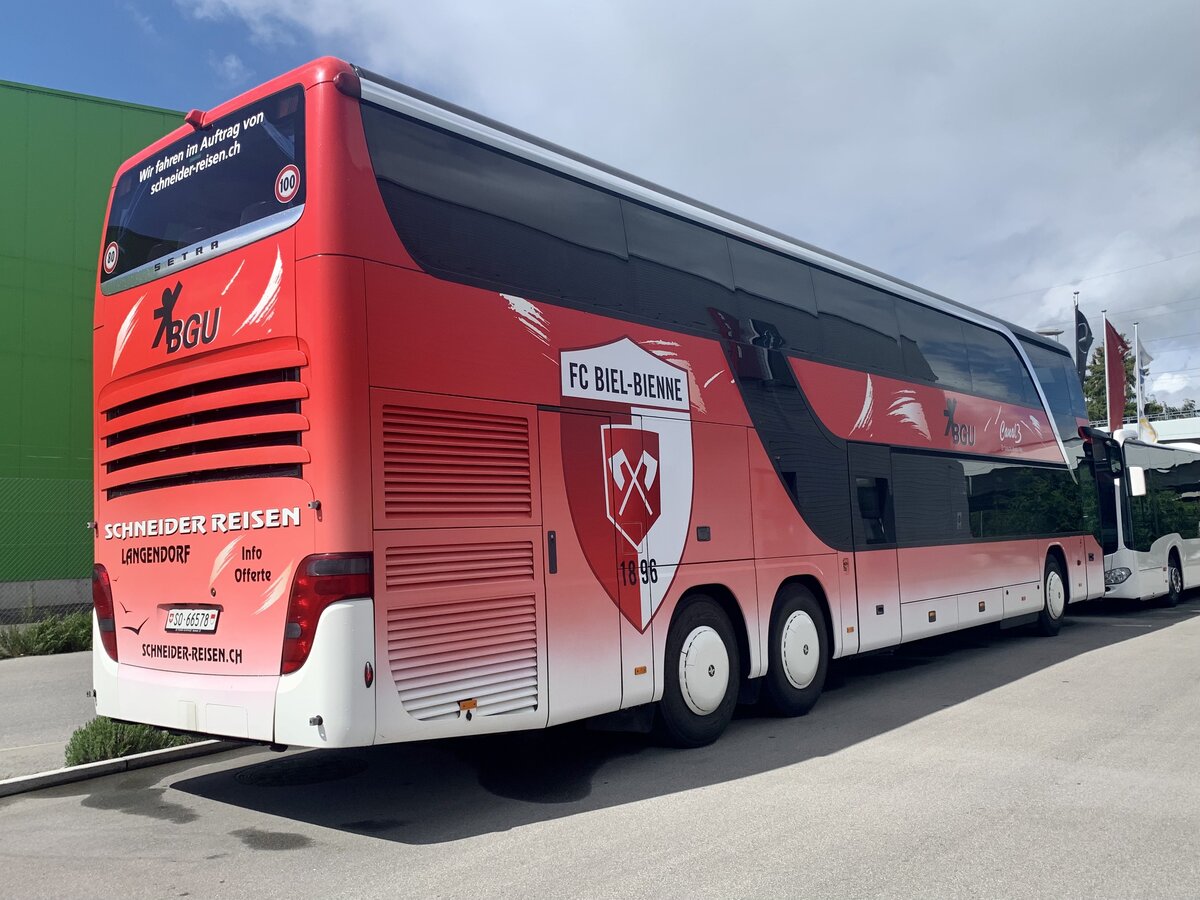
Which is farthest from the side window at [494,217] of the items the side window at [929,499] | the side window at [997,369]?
the side window at [997,369]

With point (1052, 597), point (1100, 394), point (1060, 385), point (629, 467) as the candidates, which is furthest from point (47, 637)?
point (1100, 394)

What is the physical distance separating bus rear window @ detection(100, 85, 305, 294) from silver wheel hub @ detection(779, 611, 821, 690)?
18.5ft

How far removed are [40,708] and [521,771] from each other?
5.76 meters

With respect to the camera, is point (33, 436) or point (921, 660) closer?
point (921, 660)

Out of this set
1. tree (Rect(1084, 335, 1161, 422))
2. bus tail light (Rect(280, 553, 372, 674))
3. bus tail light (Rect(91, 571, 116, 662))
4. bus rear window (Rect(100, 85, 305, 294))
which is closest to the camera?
bus tail light (Rect(280, 553, 372, 674))

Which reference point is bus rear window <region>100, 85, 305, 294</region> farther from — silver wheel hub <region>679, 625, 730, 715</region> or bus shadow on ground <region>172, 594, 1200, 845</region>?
silver wheel hub <region>679, 625, 730, 715</region>

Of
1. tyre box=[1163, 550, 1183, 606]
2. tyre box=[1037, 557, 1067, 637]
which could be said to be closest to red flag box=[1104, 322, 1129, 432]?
tyre box=[1163, 550, 1183, 606]

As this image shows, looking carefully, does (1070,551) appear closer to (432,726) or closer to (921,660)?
(921,660)

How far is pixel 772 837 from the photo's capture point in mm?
5398

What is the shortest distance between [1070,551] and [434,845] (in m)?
13.3

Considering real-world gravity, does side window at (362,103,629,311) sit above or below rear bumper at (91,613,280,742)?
above

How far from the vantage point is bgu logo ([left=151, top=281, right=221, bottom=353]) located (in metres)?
6.15

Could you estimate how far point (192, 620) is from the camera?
19.9 feet

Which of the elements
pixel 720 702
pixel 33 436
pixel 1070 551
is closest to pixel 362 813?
pixel 720 702
